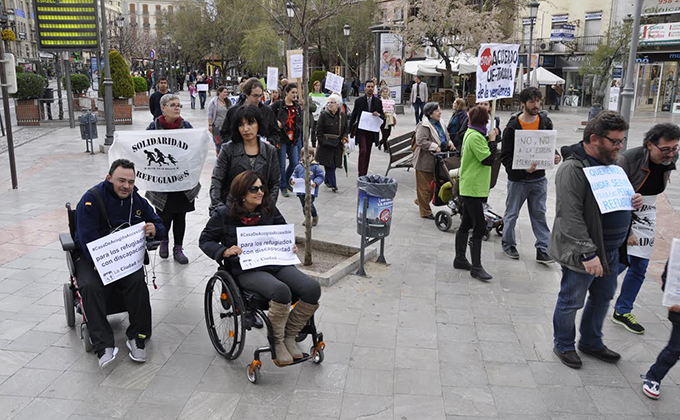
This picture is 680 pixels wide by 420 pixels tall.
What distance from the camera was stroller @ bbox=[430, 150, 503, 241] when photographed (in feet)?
26.1

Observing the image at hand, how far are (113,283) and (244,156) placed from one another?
164cm

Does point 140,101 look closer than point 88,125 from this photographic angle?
No

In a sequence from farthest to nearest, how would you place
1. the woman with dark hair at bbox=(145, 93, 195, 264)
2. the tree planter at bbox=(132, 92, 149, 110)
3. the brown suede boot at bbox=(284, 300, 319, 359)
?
the tree planter at bbox=(132, 92, 149, 110)
the woman with dark hair at bbox=(145, 93, 195, 264)
the brown suede boot at bbox=(284, 300, 319, 359)

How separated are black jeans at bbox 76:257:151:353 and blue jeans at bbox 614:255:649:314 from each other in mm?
4111

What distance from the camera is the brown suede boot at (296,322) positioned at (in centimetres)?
417

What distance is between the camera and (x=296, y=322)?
13.8ft

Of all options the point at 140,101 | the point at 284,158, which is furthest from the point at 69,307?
the point at 140,101

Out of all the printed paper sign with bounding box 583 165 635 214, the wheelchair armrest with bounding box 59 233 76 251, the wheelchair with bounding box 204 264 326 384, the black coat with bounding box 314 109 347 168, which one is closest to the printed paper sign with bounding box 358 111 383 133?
the black coat with bounding box 314 109 347 168

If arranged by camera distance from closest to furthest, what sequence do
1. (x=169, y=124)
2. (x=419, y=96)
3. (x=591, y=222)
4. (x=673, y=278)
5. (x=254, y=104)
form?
(x=673, y=278) → (x=591, y=222) → (x=169, y=124) → (x=254, y=104) → (x=419, y=96)

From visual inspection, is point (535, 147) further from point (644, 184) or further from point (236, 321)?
point (236, 321)

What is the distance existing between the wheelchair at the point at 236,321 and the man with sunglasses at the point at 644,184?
9.00ft

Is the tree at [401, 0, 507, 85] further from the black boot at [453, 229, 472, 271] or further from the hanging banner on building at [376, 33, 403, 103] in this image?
the black boot at [453, 229, 472, 271]

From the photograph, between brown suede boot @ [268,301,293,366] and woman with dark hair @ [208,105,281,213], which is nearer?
brown suede boot @ [268,301,293,366]

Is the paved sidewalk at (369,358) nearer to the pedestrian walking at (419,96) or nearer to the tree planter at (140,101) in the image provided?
the pedestrian walking at (419,96)
